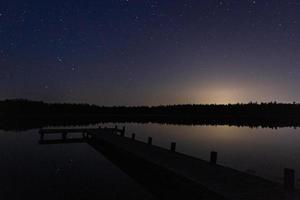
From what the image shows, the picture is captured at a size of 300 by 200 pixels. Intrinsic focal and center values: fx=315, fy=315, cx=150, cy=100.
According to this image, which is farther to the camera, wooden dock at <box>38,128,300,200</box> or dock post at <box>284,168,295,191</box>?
dock post at <box>284,168,295,191</box>

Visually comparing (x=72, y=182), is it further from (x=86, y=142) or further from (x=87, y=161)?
(x=86, y=142)

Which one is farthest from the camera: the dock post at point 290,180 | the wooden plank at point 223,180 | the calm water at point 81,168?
the calm water at point 81,168

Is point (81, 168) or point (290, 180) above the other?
point (290, 180)

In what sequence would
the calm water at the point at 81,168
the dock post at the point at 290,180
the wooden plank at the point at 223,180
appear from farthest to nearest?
1. the calm water at the point at 81,168
2. the dock post at the point at 290,180
3. the wooden plank at the point at 223,180

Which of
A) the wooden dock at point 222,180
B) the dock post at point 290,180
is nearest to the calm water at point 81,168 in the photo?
the wooden dock at point 222,180

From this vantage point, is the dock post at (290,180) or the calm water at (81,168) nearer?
the dock post at (290,180)

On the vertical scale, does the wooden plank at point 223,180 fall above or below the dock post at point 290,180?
below

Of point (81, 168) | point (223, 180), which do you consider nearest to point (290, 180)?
point (223, 180)

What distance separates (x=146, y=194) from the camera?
45.0 ft

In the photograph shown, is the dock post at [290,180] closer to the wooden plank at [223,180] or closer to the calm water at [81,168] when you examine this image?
the wooden plank at [223,180]

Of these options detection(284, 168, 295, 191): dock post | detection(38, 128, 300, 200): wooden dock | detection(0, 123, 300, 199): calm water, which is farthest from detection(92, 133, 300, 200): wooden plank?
detection(0, 123, 300, 199): calm water

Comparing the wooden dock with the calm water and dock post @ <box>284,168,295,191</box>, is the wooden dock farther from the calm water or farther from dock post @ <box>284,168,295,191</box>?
the calm water

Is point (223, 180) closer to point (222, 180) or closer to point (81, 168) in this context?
point (222, 180)

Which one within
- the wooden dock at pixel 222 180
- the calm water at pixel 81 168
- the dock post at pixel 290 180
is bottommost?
the calm water at pixel 81 168
